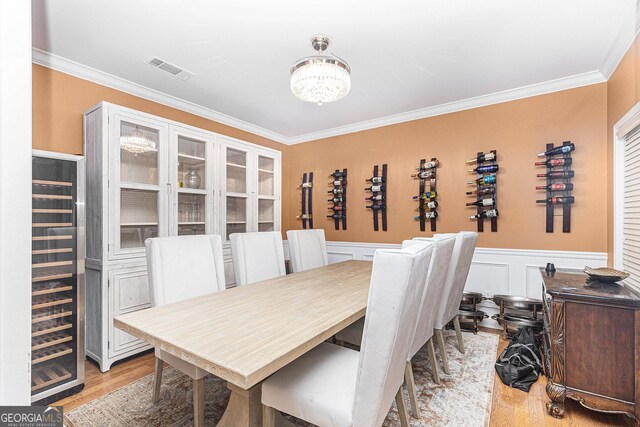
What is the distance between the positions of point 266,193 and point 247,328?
292 cm

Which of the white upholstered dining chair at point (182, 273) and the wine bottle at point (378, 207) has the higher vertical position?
the wine bottle at point (378, 207)

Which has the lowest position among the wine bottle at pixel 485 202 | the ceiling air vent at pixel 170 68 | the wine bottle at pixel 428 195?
the wine bottle at pixel 485 202

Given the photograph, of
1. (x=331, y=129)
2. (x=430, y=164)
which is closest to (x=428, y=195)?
(x=430, y=164)

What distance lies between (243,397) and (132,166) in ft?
7.29

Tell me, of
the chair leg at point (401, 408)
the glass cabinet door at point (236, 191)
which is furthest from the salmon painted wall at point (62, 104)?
the chair leg at point (401, 408)

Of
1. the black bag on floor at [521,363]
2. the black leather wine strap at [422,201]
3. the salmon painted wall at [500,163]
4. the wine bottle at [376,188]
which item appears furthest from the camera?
the wine bottle at [376,188]

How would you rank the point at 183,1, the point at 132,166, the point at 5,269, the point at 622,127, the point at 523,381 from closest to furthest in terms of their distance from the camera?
the point at 5,269, the point at 183,1, the point at 523,381, the point at 622,127, the point at 132,166

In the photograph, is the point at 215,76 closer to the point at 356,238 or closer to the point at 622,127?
the point at 356,238

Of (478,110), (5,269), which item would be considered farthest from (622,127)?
(5,269)

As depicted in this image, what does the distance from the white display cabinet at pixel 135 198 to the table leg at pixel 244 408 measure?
160 cm

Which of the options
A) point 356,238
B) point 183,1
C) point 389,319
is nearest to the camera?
point 389,319

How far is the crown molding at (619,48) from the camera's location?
2.09 m

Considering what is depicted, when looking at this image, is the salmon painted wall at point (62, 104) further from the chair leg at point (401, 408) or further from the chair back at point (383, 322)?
the chair leg at point (401, 408)

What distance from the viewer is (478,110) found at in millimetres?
3412
